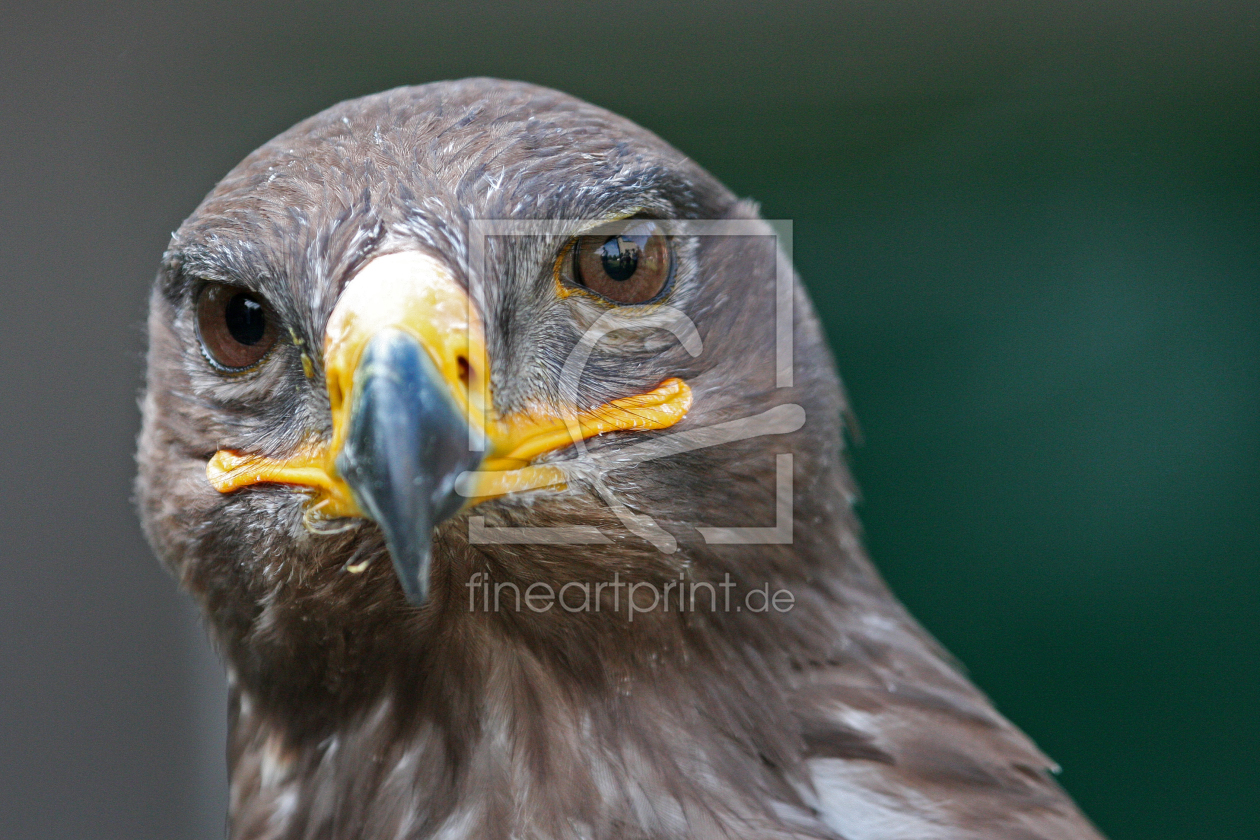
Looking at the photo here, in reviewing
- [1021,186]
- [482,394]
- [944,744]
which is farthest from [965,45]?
[482,394]

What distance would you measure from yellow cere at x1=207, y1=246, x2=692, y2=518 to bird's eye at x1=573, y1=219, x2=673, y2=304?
0.60 ft

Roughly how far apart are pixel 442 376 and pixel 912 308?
10.5 feet

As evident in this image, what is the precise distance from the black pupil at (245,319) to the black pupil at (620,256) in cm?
46

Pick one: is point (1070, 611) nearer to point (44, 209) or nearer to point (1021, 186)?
point (1021, 186)

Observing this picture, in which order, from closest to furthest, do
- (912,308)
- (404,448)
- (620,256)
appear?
(404,448) < (620,256) < (912,308)

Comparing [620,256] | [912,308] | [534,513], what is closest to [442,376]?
[534,513]

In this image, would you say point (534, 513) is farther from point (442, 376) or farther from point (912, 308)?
point (912, 308)

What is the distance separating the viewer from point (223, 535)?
1.41 m

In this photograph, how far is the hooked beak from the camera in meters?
1.06

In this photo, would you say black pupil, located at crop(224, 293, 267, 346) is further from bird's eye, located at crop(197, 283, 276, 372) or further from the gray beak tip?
the gray beak tip

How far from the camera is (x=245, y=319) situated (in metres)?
1.41

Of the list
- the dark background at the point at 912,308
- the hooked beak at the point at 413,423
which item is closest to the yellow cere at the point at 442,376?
the hooked beak at the point at 413,423

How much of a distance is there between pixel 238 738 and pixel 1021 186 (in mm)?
3407

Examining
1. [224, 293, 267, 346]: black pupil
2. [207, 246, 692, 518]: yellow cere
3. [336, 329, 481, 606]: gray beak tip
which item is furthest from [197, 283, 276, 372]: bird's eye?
[336, 329, 481, 606]: gray beak tip
